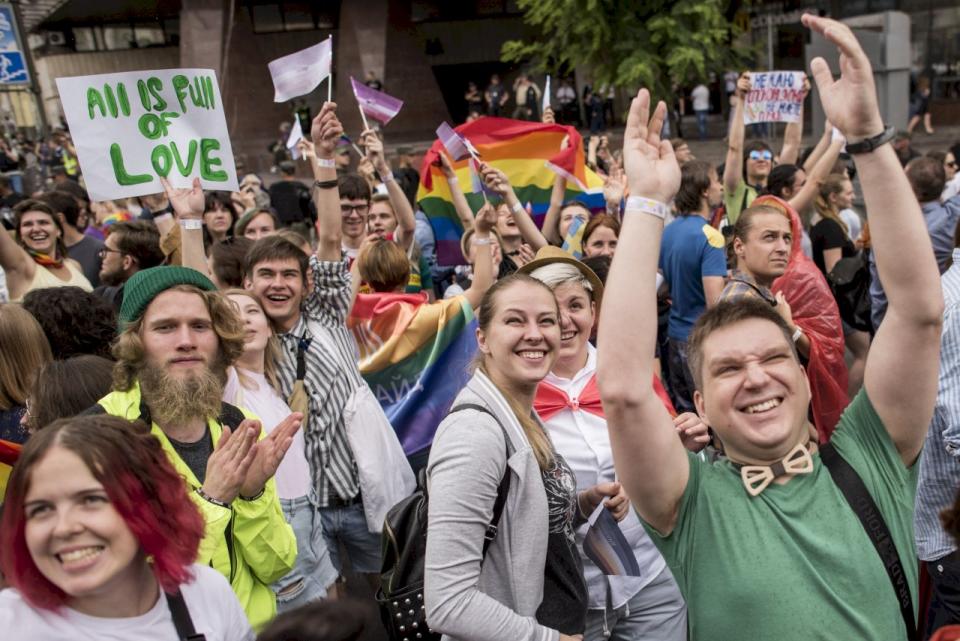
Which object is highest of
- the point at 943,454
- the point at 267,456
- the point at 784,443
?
the point at 784,443

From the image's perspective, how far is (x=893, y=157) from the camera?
1949mm

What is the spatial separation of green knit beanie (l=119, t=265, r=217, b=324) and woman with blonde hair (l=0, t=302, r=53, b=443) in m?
0.36

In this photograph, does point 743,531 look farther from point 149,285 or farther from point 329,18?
point 329,18

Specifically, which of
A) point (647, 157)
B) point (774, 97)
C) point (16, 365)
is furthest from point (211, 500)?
point (774, 97)

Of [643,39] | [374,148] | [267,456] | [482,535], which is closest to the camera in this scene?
[482,535]

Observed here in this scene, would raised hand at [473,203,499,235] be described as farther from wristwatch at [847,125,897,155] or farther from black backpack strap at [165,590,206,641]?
black backpack strap at [165,590,206,641]

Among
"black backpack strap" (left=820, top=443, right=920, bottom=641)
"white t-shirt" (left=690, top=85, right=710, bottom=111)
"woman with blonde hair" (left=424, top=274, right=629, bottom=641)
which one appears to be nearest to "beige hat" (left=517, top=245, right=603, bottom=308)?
"woman with blonde hair" (left=424, top=274, right=629, bottom=641)

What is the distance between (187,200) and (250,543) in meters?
2.26

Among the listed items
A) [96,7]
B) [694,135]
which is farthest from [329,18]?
[694,135]

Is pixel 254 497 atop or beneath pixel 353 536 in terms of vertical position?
atop

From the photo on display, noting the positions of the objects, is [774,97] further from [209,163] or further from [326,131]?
[209,163]

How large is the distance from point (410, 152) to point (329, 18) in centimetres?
2026

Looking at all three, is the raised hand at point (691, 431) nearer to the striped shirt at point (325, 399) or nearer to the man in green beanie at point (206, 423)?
the man in green beanie at point (206, 423)

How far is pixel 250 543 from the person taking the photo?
267 centimetres
